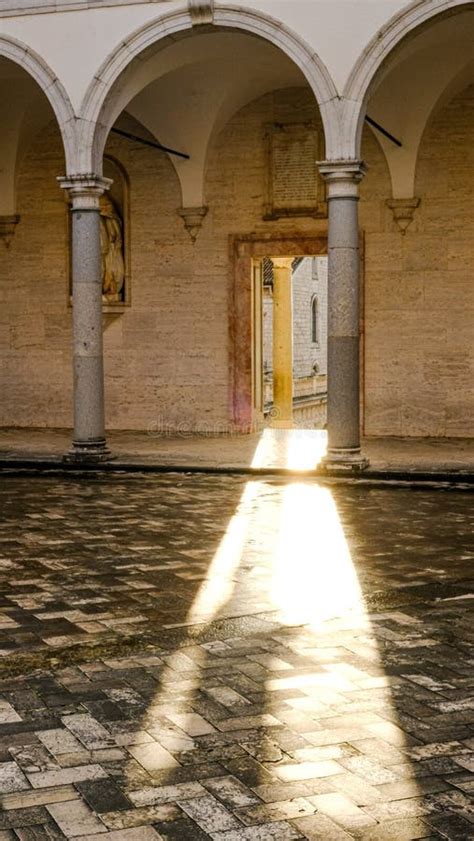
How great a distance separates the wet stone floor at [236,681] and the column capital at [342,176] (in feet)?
15.2

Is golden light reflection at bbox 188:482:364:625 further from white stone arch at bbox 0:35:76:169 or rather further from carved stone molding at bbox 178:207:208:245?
carved stone molding at bbox 178:207:208:245

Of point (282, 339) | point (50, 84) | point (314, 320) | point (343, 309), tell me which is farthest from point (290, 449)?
point (314, 320)

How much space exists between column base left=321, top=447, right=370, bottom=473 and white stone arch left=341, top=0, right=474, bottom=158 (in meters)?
3.24

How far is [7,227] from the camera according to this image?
720 inches

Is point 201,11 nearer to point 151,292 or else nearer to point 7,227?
point 151,292

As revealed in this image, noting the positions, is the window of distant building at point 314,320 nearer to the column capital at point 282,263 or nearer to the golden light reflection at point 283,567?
the column capital at point 282,263

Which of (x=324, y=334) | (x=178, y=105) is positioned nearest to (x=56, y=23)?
(x=178, y=105)

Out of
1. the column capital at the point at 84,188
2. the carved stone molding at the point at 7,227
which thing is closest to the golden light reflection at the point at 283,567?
the column capital at the point at 84,188

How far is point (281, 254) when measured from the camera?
17.1m

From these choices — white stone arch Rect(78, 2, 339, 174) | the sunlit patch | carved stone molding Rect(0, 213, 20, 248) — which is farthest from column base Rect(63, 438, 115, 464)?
carved stone molding Rect(0, 213, 20, 248)

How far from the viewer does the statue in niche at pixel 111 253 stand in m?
17.6

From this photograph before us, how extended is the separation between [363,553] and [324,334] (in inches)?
1091

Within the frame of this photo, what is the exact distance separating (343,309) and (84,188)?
3.44m

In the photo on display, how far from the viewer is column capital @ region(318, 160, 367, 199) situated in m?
12.4
